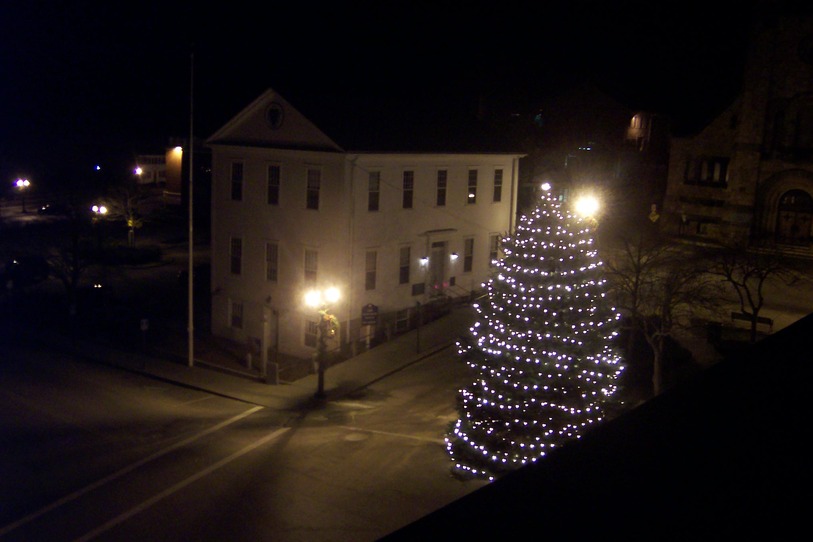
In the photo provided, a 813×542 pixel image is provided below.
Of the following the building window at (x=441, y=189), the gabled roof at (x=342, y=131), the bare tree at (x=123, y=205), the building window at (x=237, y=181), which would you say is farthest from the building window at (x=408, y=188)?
the bare tree at (x=123, y=205)

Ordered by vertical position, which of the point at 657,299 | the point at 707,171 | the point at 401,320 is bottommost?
the point at 401,320

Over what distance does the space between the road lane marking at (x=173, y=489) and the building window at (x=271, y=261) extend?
11578 mm

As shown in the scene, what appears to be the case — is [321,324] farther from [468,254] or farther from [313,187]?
[468,254]

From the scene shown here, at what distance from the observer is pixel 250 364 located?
3066cm

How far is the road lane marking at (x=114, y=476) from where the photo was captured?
52.2 feet

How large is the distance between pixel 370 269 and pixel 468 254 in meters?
6.51

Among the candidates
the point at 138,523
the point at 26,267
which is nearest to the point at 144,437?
the point at 138,523

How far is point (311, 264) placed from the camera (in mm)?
32344

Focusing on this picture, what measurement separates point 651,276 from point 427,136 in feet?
41.2

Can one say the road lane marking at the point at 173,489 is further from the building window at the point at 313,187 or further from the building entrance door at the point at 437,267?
the building entrance door at the point at 437,267

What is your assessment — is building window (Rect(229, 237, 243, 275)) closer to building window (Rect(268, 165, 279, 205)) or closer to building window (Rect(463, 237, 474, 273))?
building window (Rect(268, 165, 279, 205))

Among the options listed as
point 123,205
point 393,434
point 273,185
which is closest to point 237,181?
point 273,185

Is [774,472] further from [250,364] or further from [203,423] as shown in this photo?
[250,364]

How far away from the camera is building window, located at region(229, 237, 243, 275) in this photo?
3488 centimetres
